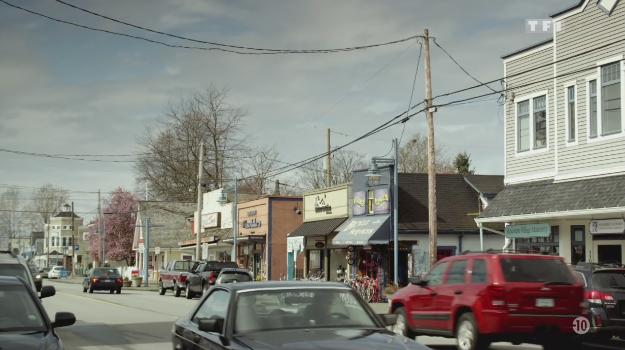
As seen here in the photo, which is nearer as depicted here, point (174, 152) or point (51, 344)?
point (51, 344)

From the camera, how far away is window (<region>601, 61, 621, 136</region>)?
75.4 feet

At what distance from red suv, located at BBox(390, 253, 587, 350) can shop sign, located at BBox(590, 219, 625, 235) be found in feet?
30.8

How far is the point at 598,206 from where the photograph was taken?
21734 millimetres

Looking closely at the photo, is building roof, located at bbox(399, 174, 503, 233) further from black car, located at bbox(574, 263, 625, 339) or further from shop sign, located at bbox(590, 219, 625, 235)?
black car, located at bbox(574, 263, 625, 339)

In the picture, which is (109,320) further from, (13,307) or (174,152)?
(174,152)

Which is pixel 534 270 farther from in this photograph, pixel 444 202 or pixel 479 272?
pixel 444 202

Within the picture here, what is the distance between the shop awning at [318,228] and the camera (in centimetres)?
4028

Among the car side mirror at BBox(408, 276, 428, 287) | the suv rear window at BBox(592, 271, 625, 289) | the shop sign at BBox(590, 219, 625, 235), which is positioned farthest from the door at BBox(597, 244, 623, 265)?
the car side mirror at BBox(408, 276, 428, 287)

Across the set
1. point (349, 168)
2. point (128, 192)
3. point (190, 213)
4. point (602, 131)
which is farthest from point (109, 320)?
point (128, 192)

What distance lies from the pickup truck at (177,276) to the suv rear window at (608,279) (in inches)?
1037

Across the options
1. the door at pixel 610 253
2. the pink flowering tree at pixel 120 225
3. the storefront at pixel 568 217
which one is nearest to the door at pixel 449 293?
the storefront at pixel 568 217

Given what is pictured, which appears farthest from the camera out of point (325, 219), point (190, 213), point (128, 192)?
point (128, 192)

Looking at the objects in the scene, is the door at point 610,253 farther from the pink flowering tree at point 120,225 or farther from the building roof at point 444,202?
the pink flowering tree at point 120,225

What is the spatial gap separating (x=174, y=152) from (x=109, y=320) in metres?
56.3
